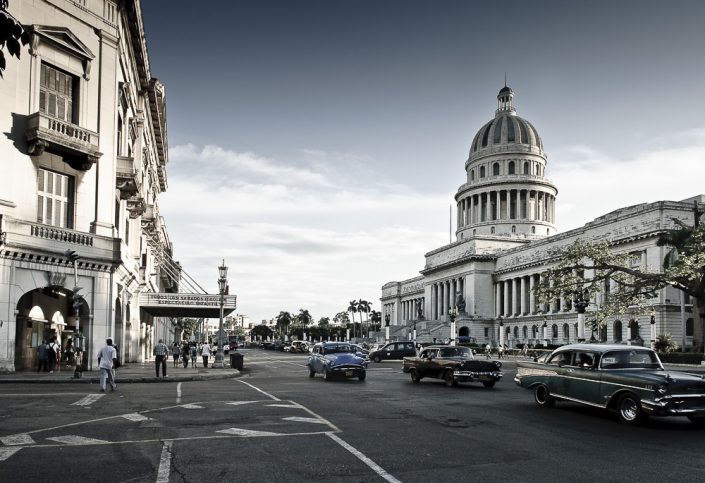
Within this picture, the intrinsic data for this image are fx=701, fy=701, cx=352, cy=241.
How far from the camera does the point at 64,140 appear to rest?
2920cm

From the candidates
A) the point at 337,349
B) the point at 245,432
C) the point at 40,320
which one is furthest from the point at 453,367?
the point at 40,320

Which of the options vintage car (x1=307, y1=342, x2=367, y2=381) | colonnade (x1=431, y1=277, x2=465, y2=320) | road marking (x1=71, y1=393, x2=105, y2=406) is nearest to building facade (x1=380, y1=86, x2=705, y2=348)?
colonnade (x1=431, y1=277, x2=465, y2=320)

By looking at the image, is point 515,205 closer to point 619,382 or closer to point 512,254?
point 512,254

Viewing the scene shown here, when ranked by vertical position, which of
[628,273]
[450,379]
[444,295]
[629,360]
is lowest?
[450,379]

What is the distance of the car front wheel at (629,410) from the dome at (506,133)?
402 ft

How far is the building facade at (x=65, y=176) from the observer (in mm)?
28141

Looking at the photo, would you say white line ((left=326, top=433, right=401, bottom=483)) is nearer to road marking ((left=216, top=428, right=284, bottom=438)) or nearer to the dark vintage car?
road marking ((left=216, top=428, right=284, bottom=438))

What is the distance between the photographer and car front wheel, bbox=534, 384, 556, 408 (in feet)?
58.7

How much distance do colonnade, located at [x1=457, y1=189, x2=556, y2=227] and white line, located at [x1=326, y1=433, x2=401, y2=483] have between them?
123 meters

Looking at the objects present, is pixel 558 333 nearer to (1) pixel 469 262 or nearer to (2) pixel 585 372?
(1) pixel 469 262

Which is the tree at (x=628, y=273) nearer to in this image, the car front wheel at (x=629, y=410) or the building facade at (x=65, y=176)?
the building facade at (x=65, y=176)

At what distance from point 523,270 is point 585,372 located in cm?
9327

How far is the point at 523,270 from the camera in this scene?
352ft

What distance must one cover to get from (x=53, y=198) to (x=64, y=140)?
2.71 m
